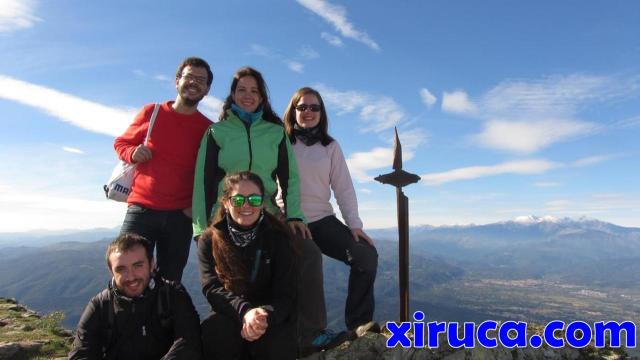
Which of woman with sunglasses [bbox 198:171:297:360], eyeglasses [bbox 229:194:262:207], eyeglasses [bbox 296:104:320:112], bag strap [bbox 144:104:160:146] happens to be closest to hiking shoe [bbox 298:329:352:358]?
woman with sunglasses [bbox 198:171:297:360]

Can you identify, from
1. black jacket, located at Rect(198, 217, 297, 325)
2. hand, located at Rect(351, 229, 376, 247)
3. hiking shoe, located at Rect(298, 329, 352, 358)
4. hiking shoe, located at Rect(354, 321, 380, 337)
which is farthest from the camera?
hand, located at Rect(351, 229, 376, 247)

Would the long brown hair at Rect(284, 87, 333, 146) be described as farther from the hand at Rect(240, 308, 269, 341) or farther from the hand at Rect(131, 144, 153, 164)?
the hand at Rect(240, 308, 269, 341)

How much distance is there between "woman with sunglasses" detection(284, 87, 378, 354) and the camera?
7.59 meters

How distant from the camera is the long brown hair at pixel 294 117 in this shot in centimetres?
816

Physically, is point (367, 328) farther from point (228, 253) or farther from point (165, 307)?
point (165, 307)

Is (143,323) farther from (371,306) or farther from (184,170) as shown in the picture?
(371,306)

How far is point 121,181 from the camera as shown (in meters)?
7.39

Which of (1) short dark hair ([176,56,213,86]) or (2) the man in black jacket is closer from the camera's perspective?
(2) the man in black jacket

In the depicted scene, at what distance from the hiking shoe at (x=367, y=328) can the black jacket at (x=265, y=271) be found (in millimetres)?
2101

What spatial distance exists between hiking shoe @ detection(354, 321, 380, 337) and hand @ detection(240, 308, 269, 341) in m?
2.68

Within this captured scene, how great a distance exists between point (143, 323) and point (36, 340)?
7037 millimetres

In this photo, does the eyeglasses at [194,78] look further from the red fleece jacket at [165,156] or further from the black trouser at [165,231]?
the black trouser at [165,231]

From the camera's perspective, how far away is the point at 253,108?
7.36 m

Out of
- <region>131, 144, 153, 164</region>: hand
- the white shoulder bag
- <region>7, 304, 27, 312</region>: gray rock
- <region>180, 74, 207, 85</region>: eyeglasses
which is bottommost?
<region>7, 304, 27, 312</region>: gray rock
